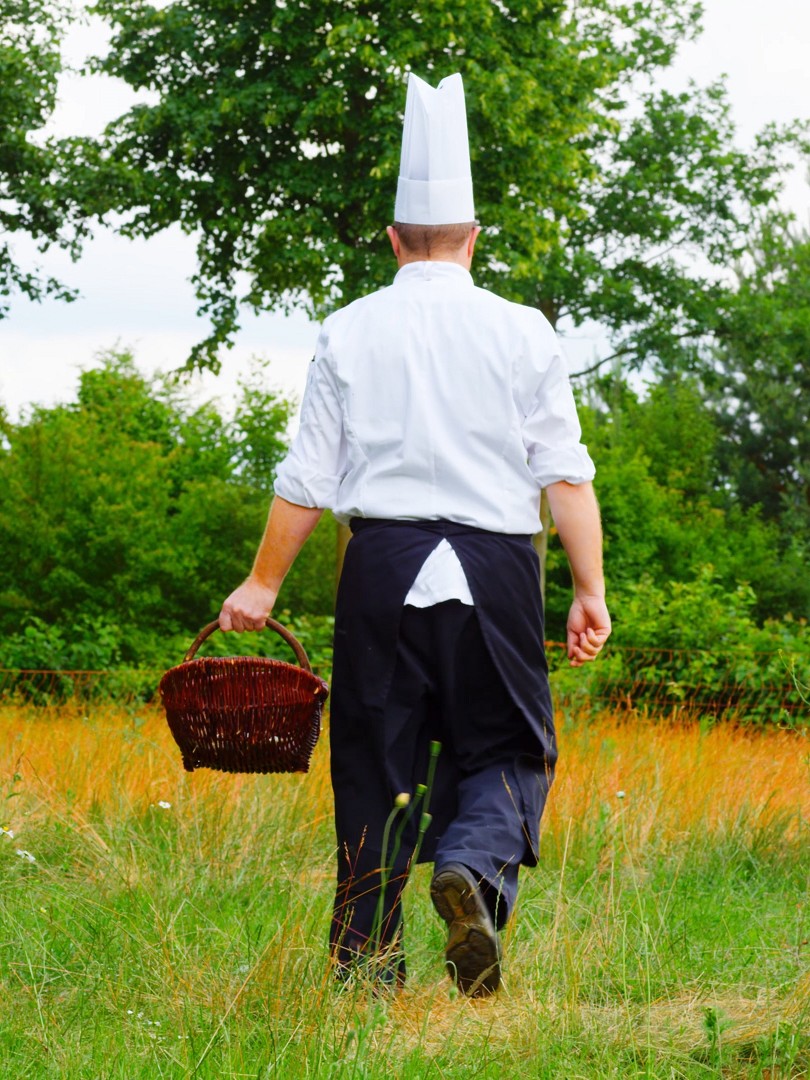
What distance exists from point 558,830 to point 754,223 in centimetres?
1733

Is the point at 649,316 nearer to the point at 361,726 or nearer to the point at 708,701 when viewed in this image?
the point at 708,701

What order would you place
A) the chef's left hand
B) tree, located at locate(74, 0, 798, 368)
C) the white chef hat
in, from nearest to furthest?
1. the chef's left hand
2. the white chef hat
3. tree, located at locate(74, 0, 798, 368)

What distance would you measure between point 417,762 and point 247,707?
0.49 metres

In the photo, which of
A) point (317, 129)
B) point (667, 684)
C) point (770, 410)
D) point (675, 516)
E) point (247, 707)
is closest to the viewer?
point (247, 707)

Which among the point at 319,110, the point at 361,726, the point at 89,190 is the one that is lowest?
the point at 361,726

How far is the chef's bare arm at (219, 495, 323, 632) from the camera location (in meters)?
A: 3.16

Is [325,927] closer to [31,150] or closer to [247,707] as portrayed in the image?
[247,707]

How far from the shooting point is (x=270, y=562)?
3.18m

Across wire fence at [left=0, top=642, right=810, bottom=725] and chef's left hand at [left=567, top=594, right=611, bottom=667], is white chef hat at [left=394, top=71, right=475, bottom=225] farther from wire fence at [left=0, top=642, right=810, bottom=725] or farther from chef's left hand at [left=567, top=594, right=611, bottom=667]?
wire fence at [left=0, top=642, right=810, bottom=725]

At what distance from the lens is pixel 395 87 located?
12.3 m

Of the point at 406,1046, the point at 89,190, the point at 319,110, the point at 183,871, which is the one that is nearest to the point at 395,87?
the point at 319,110

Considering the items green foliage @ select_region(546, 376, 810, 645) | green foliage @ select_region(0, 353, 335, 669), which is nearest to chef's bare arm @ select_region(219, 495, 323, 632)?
green foliage @ select_region(0, 353, 335, 669)

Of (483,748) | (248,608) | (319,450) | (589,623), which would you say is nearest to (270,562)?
(248,608)

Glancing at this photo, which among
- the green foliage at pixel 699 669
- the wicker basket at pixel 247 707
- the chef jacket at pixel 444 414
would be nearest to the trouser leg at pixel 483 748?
the chef jacket at pixel 444 414
